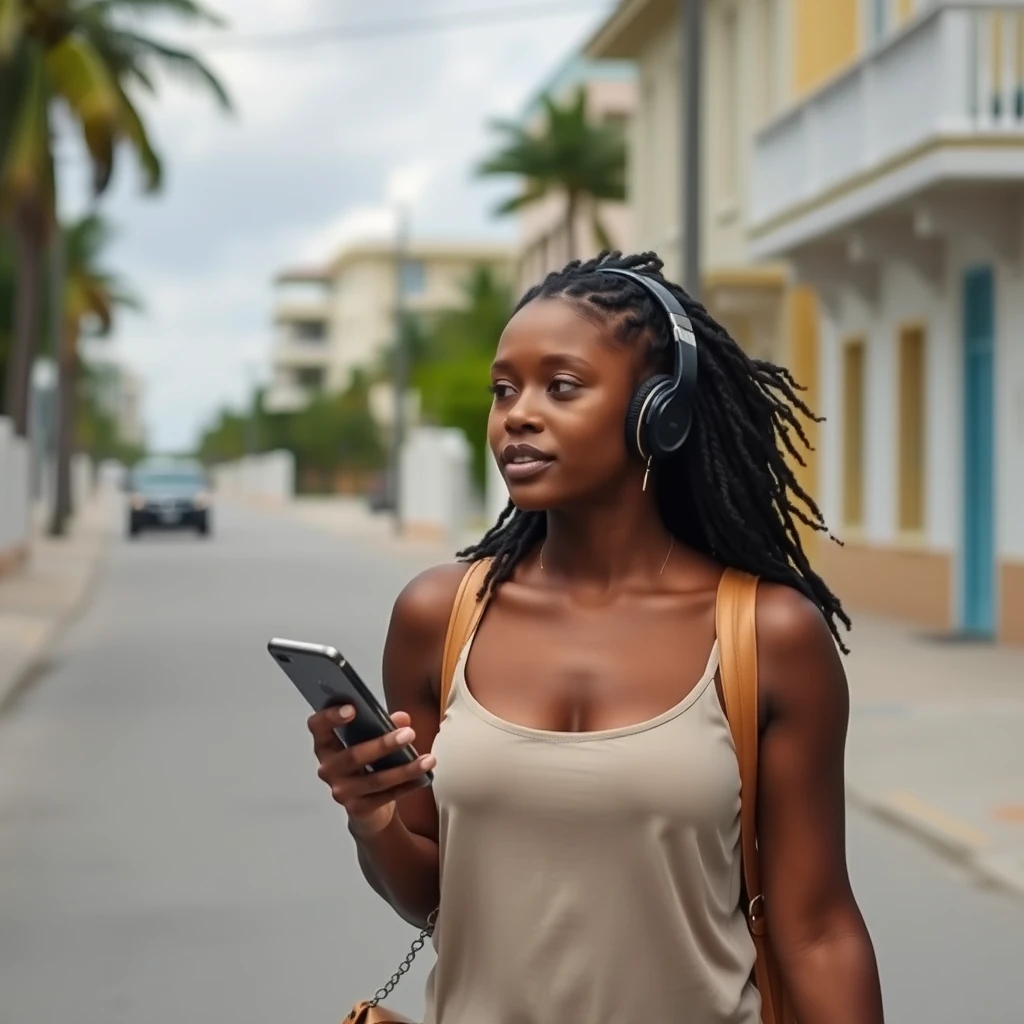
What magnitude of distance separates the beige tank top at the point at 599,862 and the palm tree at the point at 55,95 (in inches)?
1106

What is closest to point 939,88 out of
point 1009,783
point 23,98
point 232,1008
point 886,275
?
point 886,275

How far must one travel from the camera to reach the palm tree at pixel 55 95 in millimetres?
32344

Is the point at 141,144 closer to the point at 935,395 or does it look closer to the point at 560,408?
the point at 935,395

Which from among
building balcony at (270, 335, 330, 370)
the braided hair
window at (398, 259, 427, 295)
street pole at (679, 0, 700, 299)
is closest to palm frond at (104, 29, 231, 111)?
street pole at (679, 0, 700, 299)

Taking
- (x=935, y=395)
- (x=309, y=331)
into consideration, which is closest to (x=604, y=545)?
(x=935, y=395)

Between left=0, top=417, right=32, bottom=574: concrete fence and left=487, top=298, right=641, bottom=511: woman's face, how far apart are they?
2783cm

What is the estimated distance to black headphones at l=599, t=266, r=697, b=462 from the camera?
2.46 meters

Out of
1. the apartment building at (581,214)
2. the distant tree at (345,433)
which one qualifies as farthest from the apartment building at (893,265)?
the distant tree at (345,433)

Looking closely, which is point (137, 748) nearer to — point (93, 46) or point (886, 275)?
point (886, 275)

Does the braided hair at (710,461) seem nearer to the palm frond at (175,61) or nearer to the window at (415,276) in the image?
the palm frond at (175,61)

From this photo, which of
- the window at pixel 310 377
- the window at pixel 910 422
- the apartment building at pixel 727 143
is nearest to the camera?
the window at pixel 910 422

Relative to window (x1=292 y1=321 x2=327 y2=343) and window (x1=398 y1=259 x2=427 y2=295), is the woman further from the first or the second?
window (x1=292 y1=321 x2=327 y2=343)

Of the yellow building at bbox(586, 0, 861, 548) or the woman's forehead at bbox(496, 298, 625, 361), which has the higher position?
the yellow building at bbox(586, 0, 861, 548)

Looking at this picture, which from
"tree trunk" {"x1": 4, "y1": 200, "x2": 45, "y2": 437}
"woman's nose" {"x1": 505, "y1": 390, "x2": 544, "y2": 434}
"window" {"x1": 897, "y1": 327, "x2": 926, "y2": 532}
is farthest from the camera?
"tree trunk" {"x1": 4, "y1": 200, "x2": 45, "y2": 437}
